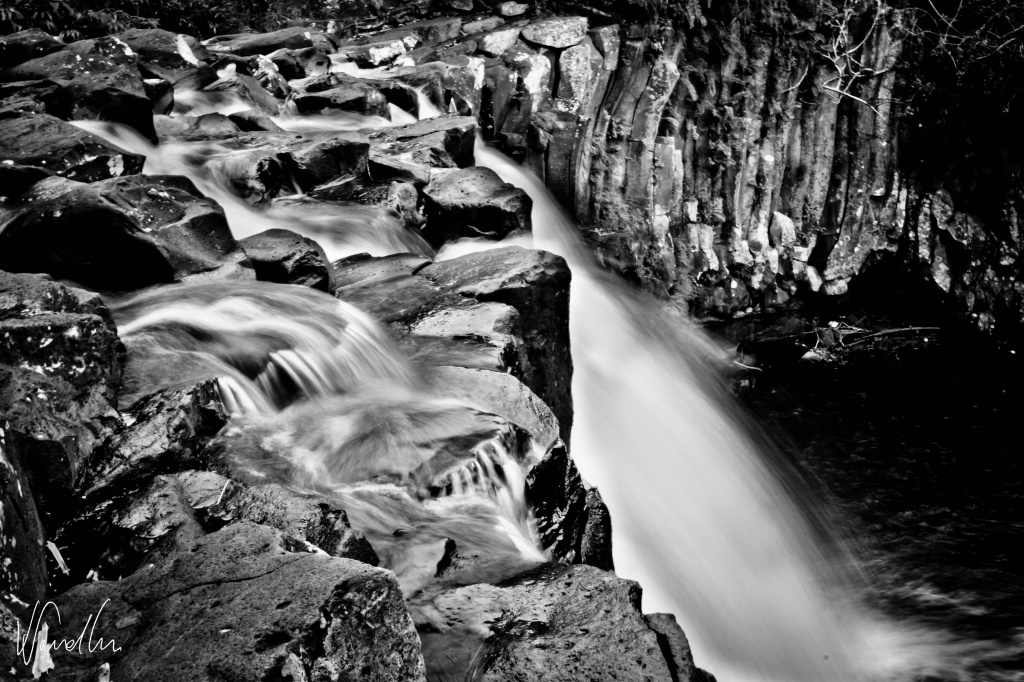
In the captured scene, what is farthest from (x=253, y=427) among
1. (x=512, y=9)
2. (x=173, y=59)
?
(x=512, y=9)

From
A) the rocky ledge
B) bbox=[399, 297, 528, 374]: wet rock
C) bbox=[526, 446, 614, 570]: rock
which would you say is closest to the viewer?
the rocky ledge

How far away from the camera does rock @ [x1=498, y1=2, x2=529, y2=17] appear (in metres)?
10.4

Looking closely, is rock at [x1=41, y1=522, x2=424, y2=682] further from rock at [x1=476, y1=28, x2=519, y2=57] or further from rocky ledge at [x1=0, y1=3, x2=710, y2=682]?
rock at [x1=476, y1=28, x2=519, y2=57]

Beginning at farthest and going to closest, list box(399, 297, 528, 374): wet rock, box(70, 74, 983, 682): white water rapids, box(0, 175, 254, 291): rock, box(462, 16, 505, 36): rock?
box(462, 16, 505, 36): rock → box(0, 175, 254, 291): rock → box(399, 297, 528, 374): wet rock → box(70, 74, 983, 682): white water rapids

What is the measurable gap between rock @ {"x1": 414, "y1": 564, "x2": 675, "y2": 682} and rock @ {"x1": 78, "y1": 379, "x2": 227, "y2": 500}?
127 cm

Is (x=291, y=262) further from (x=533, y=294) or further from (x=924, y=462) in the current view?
(x=924, y=462)

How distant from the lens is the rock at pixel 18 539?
89.7 inches

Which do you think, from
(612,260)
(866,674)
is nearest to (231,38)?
(612,260)

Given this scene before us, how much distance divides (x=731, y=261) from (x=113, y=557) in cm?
833

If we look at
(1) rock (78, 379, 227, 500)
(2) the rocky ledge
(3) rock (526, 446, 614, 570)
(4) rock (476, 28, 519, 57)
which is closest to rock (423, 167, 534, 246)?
(2) the rocky ledge

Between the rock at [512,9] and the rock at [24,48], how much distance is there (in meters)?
4.94

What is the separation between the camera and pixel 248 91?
8.61m

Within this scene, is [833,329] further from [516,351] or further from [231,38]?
[231,38]
